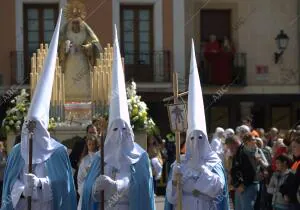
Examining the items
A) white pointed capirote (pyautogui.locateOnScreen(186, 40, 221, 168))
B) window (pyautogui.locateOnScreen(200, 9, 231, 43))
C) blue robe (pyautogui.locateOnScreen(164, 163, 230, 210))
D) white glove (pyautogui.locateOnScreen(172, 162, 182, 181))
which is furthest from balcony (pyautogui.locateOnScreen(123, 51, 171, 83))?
white glove (pyautogui.locateOnScreen(172, 162, 182, 181))

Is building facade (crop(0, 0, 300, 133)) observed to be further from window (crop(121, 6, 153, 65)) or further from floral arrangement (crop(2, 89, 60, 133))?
floral arrangement (crop(2, 89, 60, 133))

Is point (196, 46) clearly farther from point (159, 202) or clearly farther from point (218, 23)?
point (159, 202)

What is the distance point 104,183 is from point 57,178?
0.63 metres

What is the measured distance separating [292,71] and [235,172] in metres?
14.9

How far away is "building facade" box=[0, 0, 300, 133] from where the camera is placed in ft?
86.4

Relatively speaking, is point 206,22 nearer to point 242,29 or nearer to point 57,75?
point 242,29

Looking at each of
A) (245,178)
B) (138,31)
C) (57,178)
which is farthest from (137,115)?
(138,31)

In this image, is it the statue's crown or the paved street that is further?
the statue's crown

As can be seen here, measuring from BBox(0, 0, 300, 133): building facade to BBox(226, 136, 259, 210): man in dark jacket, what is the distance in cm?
1279

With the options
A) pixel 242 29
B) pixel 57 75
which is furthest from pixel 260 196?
pixel 242 29

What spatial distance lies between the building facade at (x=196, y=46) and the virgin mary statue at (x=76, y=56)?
335 inches

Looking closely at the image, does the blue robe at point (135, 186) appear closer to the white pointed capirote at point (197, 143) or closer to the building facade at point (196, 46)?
the white pointed capirote at point (197, 143)

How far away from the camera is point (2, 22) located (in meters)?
26.2

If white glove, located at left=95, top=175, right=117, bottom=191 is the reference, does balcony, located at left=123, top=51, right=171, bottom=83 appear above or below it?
above
